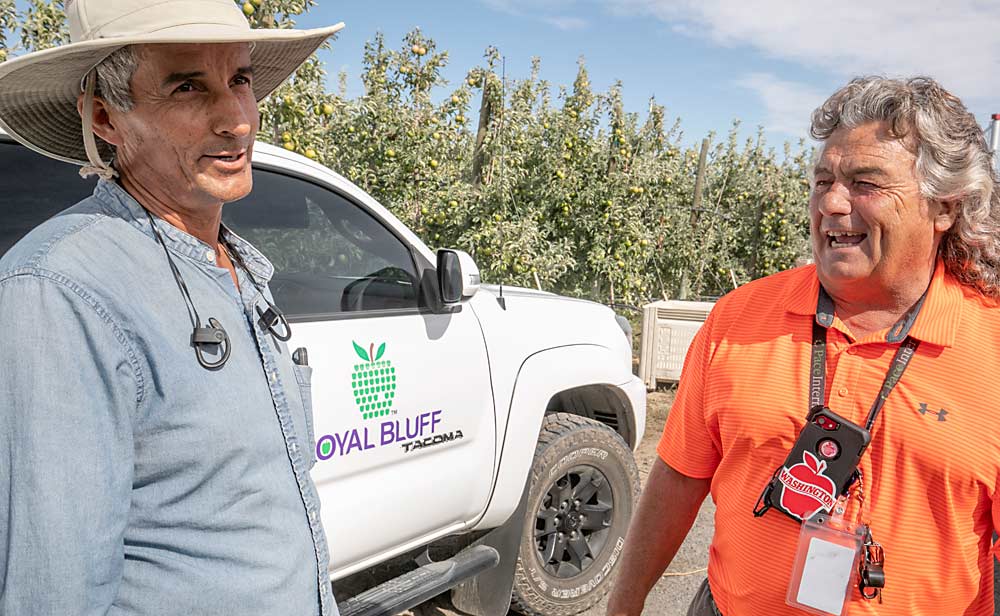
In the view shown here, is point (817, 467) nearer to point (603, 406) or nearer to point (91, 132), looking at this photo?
point (91, 132)

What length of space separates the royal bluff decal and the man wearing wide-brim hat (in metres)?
0.85

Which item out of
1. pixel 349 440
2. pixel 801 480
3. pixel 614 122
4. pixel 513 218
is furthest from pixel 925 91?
pixel 614 122

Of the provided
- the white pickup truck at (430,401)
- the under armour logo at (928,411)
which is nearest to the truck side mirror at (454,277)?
the white pickup truck at (430,401)

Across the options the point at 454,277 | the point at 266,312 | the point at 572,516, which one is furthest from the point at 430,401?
the point at 266,312

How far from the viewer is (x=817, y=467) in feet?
5.17

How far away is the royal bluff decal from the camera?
236 cm

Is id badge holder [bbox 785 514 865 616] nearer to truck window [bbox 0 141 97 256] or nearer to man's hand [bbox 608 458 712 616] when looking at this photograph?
man's hand [bbox 608 458 712 616]

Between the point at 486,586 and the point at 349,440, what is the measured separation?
124 centimetres

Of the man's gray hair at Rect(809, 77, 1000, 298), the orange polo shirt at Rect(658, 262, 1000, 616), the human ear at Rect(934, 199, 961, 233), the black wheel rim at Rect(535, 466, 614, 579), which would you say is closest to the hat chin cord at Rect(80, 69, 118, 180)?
the orange polo shirt at Rect(658, 262, 1000, 616)

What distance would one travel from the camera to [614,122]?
8.19 meters

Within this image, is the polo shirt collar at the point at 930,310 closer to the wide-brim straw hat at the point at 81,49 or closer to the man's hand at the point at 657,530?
the man's hand at the point at 657,530

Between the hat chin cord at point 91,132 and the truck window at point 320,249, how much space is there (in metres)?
1.07

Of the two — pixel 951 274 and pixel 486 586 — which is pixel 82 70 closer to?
pixel 951 274

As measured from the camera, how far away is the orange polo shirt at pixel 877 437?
153cm
